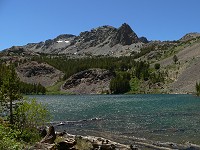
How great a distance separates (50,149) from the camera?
3075cm

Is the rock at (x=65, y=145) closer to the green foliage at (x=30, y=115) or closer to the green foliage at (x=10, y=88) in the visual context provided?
the green foliage at (x=30, y=115)

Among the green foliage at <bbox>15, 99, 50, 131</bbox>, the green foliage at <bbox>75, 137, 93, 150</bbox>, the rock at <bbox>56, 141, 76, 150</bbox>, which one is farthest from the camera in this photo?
the green foliage at <bbox>15, 99, 50, 131</bbox>

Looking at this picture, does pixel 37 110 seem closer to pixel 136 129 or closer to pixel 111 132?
pixel 111 132

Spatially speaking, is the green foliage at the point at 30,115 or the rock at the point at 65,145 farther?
the green foliage at the point at 30,115

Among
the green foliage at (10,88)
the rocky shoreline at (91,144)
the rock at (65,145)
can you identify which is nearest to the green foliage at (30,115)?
the rocky shoreline at (91,144)

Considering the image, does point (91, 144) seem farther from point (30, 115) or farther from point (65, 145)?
point (30, 115)

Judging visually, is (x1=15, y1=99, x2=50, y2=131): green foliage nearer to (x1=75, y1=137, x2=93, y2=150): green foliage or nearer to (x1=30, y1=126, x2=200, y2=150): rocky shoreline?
(x1=30, y1=126, x2=200, y2=150): rocky shoreline

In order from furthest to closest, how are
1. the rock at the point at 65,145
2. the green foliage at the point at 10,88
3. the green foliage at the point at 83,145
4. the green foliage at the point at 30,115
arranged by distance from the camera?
1. the green foliage at the point at 10,88
2. the green foliage at the point at 30,115
3. the green foliage at the point at 83,145
4. the rock at the point at 65,145

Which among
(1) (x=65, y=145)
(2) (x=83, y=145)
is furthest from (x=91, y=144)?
(1) (x=65, y=145)

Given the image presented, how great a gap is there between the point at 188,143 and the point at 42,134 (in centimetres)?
2125

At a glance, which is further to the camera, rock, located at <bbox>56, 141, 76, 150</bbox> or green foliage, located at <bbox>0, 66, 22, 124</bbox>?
green foliage, located at <bbox>0, 66, 22, 124</bbox>

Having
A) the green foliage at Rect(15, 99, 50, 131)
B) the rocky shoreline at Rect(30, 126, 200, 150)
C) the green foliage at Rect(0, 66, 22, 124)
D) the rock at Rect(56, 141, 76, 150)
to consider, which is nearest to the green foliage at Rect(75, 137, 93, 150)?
the rocky shoreline at Rect(30, 126, 200, 150)

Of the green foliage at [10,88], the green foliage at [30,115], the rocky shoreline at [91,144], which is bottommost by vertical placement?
the rocky shoreline at [91,144]

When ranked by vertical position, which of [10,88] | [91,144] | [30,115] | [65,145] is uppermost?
[10,88]
